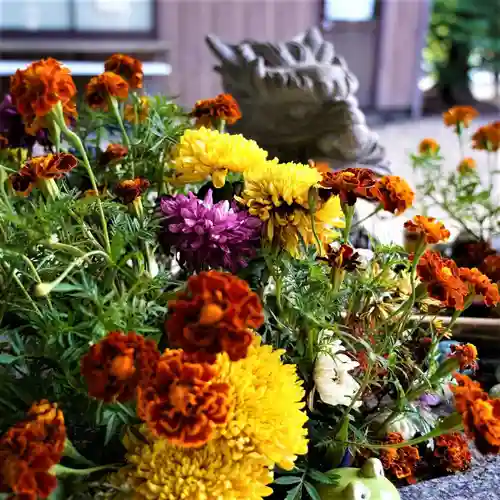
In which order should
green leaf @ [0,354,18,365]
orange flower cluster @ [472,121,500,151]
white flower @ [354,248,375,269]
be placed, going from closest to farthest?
green leaf @ [0,354,18,365]
white flower @ [354,248,375,269]
orange flower cluster @ [472,121,500,151]

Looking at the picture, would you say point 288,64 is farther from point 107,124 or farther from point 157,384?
point 157,384

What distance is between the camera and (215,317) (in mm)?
363

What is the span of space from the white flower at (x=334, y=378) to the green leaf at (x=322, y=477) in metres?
0.05

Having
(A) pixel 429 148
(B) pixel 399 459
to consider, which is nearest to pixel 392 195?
(B) pixel 399 459

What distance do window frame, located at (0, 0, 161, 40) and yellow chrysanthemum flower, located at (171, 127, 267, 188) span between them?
11.6ft

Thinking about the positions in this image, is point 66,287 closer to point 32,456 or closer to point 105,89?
point 32,456

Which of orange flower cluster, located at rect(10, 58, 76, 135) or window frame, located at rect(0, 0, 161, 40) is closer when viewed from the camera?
orange flower cluster, located at rect(10, 58, 76, 135)

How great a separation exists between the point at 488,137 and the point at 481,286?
506mm

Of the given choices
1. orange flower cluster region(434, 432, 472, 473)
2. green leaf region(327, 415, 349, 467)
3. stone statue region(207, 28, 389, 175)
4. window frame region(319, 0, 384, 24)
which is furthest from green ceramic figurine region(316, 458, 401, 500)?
window frame region(319, 0, 384, 24)

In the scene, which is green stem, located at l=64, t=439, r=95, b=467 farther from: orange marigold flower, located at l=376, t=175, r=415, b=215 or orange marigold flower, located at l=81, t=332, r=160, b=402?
orange marigold flower, located at l=376, t=175, r=415, b=215

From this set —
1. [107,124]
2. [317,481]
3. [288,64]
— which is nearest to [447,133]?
[288,64]

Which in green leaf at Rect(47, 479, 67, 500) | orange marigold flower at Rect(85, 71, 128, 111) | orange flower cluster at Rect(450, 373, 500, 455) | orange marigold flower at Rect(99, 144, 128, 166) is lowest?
green leaf at Rect(47, 479, 67, 500)

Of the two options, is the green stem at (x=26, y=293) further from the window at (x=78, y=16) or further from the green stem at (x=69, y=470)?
the window at (x=78, y=16)

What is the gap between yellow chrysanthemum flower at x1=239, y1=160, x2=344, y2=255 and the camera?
1.60 ft
